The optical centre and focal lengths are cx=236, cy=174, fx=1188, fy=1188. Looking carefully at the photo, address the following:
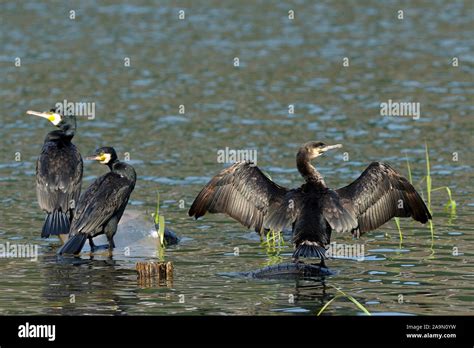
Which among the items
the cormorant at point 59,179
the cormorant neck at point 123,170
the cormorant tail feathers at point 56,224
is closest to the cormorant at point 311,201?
the cormorant neck at point 123,170

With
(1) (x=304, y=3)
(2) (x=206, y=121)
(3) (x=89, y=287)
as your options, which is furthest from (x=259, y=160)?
(1) (x=304, y=3)

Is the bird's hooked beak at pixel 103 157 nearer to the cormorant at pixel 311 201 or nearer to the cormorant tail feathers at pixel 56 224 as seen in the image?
the cormorant tail feathers at pixel 56 224

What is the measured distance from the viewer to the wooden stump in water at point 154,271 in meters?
16.8

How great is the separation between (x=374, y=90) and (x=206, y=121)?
5564 millimetres

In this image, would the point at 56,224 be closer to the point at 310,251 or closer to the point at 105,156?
the point at 105,156

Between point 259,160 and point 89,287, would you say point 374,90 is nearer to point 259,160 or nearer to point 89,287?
point 259,160

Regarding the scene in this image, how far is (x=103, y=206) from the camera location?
18516 millimetres

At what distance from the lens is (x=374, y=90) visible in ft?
105

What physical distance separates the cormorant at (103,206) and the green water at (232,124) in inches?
18.4

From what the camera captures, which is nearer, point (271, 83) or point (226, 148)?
point (226, 148)

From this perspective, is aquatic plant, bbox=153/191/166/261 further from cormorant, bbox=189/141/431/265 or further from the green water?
cormorant, bbox=189/141/431/265

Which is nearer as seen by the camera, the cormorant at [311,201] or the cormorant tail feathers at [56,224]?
the cormorant at [311,201]

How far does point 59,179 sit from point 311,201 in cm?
482
